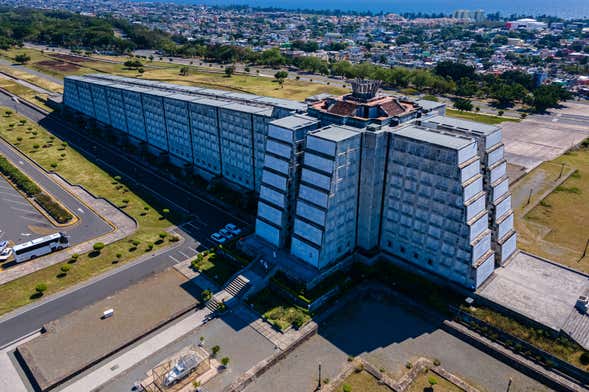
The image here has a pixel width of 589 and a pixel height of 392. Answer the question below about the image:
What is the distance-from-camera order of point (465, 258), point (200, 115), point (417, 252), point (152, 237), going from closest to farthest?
point (465, 258), point (417, 252), point (152, 237), point (200, 115)

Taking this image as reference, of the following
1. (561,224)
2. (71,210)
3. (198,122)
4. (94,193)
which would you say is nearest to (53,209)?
(71,210)

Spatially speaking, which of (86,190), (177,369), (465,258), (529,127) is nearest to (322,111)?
(465,258)

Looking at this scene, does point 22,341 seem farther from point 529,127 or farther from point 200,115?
point 529,127

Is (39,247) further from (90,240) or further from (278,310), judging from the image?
(278,310)

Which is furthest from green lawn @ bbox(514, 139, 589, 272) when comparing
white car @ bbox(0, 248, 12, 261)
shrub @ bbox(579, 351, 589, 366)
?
white car @ bbox(0, 248, 12, 261)

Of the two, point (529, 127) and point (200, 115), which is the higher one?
point (200, 115)
